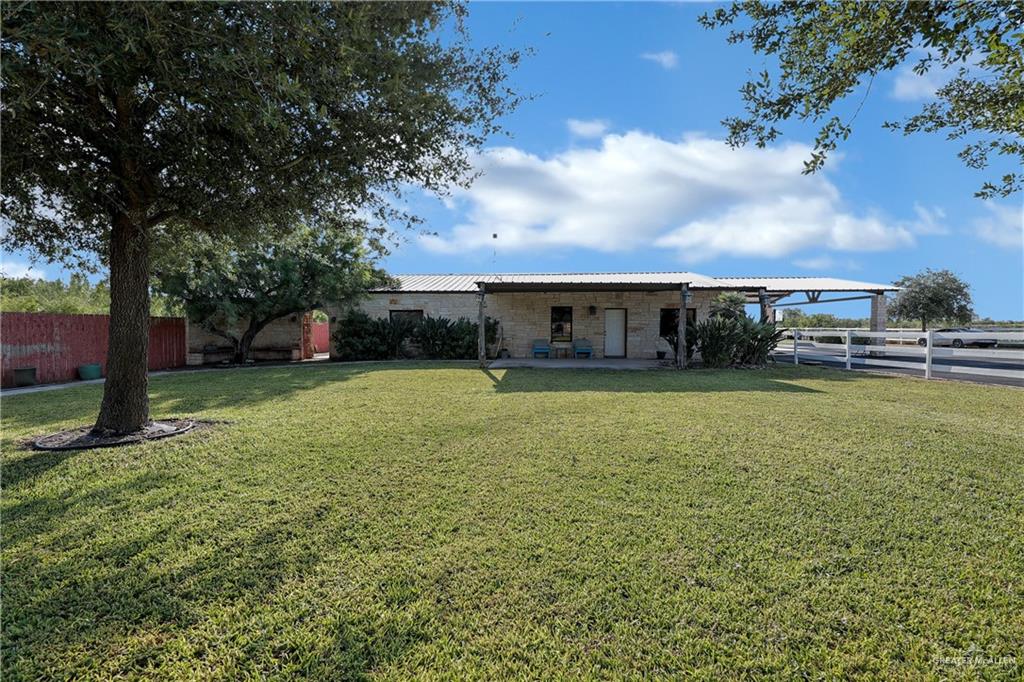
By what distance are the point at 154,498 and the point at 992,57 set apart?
7.02m

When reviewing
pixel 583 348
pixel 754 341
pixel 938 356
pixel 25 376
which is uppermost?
pixel 754 341

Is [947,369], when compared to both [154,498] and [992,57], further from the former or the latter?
[154,498]

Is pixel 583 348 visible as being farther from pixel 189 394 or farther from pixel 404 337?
pixel 189 394

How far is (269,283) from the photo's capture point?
1468cm

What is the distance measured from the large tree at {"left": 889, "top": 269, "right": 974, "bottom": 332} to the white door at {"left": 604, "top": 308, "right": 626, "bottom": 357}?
26.6 m

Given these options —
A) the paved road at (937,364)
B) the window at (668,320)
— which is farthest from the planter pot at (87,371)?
the paved road at (937,364)

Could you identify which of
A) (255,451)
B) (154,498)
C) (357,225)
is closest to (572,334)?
(357,225)

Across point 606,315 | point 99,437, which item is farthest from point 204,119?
point 606,315

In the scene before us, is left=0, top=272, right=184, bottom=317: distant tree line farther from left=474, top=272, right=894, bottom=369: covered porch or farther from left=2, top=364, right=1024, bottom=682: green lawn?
left=2, top=364, right=1024, bottom=682: green lawn

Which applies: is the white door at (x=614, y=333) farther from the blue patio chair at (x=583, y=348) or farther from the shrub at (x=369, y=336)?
the shrub at (x=369, y=336)

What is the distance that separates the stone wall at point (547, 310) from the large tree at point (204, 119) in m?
10.8

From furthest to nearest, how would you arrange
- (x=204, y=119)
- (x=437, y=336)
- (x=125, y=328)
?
(x=437, y=336)
(x=125, y=328)
(x=204, y=119)

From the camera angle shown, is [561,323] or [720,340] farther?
[561,323]

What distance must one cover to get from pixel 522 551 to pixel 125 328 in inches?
239
